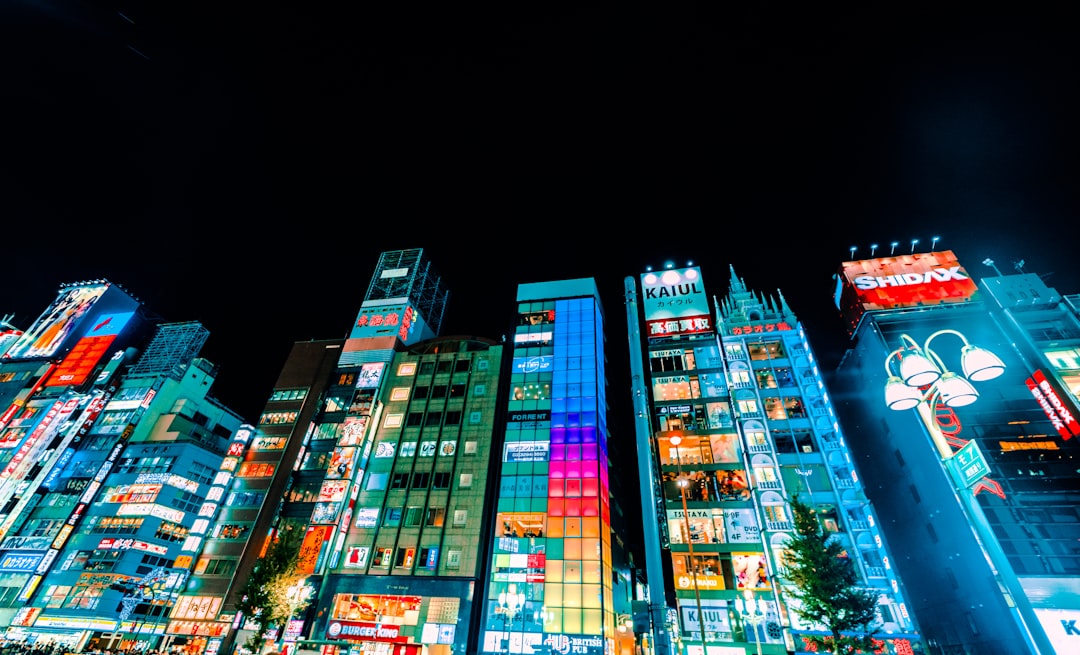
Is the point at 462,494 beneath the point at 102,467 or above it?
beneath

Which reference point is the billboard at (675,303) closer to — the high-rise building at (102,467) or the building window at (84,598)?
the high-rise building at (102,467)

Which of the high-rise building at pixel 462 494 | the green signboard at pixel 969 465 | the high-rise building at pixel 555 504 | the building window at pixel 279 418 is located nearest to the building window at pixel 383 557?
the high-rise building at pixel 462 494

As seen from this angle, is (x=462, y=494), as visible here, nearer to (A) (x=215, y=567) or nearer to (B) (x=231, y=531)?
(B) (x=231, y=531)

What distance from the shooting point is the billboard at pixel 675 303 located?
57.6 meters

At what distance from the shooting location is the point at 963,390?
1265 cm

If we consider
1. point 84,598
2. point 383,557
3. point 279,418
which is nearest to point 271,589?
Result: point 383,557

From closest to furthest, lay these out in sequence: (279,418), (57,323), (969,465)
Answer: (969,465) → (279,418) → (57,323)

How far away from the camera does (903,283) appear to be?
2591 inches

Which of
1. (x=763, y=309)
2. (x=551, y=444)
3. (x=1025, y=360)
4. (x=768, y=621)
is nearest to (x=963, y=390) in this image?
(x=768, y=621)

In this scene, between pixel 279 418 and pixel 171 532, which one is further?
pixel 279 418

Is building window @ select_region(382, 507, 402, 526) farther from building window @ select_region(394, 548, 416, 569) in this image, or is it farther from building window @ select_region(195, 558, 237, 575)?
building window @ select_region(195, 558, 237, 575)

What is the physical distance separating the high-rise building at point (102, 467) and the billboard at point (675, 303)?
58849mm

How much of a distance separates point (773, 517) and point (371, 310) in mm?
57174

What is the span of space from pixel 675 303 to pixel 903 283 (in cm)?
3243
